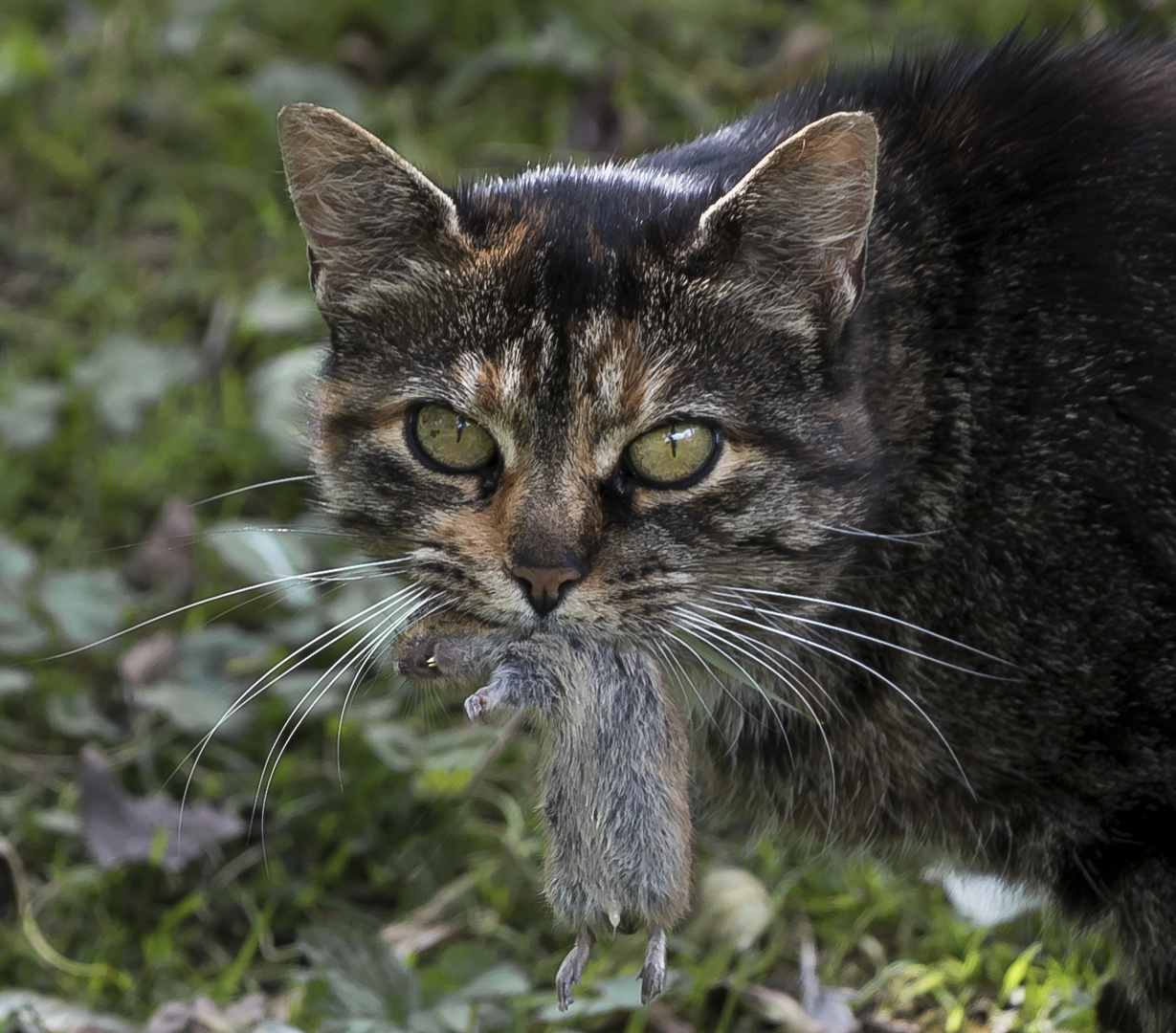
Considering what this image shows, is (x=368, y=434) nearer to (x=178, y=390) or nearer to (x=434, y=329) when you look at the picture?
(x=434, y=329)

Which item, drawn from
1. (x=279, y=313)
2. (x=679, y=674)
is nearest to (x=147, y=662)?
(x=279, y=313)

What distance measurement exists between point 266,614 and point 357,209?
141cm

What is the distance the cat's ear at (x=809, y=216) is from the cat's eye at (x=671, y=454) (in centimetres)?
27

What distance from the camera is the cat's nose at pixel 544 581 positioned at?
218 centimetres

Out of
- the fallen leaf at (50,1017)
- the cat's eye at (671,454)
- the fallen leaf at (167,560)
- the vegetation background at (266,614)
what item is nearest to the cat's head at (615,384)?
the cat's eye at (671,454)

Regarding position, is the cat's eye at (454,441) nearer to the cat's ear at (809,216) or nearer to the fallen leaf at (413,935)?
the cat's ear at (809,216)

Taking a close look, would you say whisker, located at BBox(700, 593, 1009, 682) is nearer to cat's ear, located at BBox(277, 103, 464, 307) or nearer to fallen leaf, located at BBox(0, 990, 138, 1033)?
cat's ear, located at BBox(277, 103, 464, 307)

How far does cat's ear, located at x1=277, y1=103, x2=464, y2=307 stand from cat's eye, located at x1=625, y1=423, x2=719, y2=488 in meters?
0.44

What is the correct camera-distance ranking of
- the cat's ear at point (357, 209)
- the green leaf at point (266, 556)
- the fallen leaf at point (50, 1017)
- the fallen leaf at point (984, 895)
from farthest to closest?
the green leaf at point (266, 556) → the fallen leaf at point (50, 1017) → the fallen leaf at point (984, 895) → the cat's ear at point (357, 209)

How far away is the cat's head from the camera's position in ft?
7.38

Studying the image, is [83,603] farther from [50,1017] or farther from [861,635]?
[861,635]

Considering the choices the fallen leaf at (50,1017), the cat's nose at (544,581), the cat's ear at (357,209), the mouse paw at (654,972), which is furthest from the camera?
the fallen leaf at (50,1017)

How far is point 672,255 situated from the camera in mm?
2340

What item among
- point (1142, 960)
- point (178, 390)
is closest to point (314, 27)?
point (178, 390)
